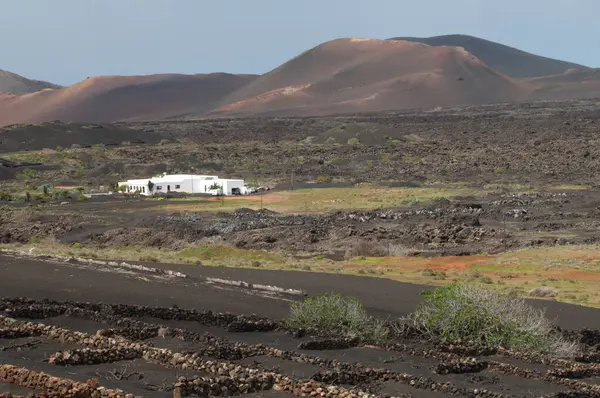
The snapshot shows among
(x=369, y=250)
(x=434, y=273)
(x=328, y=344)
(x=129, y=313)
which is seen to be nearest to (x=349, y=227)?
(x=369, y=250)

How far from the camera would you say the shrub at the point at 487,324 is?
18125mm

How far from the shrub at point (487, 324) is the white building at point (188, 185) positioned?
51.9 metres

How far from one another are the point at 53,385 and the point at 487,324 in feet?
30.4

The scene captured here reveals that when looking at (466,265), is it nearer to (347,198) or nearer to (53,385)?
(53,385)

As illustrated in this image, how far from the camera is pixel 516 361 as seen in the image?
16.8m

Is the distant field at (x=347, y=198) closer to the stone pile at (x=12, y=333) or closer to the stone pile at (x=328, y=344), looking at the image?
the stone pile at (x=328, y=344)

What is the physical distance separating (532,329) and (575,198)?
4140 cm

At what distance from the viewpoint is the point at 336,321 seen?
19422mm

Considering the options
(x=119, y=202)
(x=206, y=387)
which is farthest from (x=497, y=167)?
(x=206, y=387)

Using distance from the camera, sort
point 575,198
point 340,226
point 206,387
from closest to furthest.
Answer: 1. point 206,387
2. point 340,226
3. point 575,198

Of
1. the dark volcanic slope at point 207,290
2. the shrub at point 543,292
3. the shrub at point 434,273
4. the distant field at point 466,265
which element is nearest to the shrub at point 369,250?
the distant field at point 466,265

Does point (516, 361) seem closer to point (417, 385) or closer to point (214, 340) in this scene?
point (417, 385)

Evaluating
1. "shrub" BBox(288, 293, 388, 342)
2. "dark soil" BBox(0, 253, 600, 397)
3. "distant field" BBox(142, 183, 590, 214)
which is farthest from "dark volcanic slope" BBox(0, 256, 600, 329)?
"distant field" BBox(142, 183, 590, 214)

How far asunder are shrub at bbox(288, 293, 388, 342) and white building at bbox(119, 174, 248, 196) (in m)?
50.5
